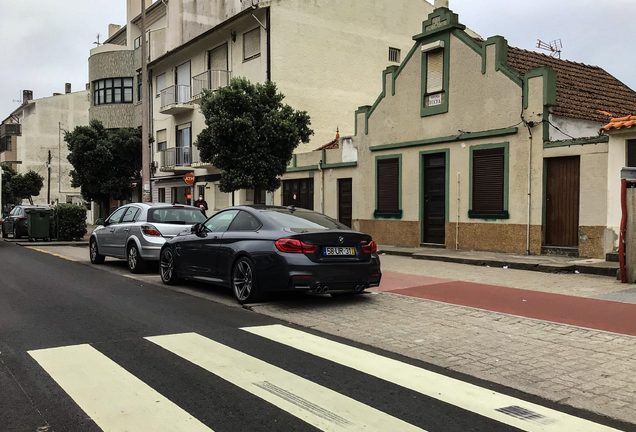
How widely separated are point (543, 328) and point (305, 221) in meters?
3.57

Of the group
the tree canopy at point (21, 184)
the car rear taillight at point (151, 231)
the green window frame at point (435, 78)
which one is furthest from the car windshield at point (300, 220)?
the tree canopy at point (21, 184)

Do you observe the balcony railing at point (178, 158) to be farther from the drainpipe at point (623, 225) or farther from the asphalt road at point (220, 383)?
the asphalt road at point (220, 383)

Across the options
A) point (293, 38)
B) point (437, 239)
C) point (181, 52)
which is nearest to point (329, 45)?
point (293, 38)

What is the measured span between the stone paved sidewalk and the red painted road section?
364mm

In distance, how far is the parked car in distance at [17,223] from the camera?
23.7 metres

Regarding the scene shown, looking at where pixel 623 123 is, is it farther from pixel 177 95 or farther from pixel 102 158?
pixel 102 158

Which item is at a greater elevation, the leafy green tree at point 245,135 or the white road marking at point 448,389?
the leafy green tree at point 245,135

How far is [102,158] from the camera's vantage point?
1142 inches

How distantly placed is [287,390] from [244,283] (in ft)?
12.9

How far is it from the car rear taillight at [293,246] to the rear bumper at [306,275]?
0.24 ft

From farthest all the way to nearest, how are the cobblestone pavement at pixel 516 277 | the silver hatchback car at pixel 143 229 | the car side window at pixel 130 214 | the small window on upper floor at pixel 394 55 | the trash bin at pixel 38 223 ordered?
the small window on upper floor at pixel 394 55
the trash bin at pixel 38 223
the car side window at pixel 130 214
the silver hatchback car at pixel 143 229
the cobblestone pavement at pixel 516 277

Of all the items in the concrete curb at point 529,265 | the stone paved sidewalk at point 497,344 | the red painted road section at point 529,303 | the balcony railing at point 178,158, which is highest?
the balcony railing at point 178,158

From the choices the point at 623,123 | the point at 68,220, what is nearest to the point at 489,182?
the point at 623,123

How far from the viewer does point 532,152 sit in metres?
13.8
